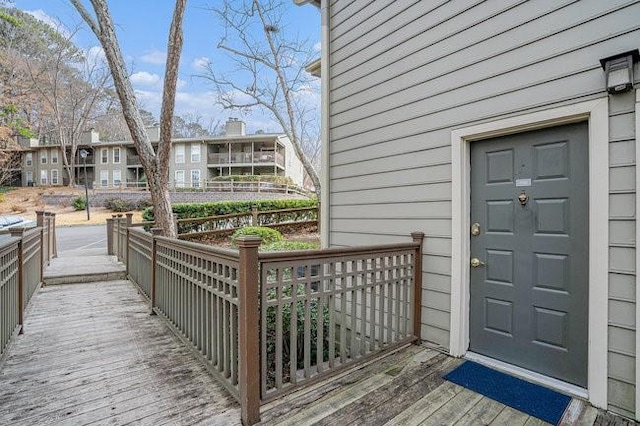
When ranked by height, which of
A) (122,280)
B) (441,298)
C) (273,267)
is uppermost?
(273,267)

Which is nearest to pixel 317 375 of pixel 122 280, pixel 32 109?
pixel 122 280

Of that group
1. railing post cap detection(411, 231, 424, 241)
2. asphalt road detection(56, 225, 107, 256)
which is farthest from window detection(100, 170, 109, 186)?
railing post cap detection(411, 231, 424, 241)

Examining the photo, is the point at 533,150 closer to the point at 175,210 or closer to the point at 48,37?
the point at 175,210

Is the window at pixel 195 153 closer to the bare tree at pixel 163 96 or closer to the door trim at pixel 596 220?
the bare tree at pixel 163 96

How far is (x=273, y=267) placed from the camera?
2.08 m

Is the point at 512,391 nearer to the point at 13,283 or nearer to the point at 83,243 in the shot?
the point at 13,283

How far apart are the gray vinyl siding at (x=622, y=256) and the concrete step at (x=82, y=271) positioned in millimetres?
6677

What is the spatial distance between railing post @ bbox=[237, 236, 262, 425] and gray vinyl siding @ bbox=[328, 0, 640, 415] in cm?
178

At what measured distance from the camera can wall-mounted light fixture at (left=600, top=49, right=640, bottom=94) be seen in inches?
76.5

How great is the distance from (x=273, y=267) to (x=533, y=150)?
2.07 metres

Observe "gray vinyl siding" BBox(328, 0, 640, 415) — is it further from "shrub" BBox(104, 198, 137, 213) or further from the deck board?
"shrub" BBox(104, 198, 137, 213)

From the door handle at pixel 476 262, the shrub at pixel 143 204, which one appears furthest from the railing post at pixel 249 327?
the shrub at pixel 143 204

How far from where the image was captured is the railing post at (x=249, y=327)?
1943mm

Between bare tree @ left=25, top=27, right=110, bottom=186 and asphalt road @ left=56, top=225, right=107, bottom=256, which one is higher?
bare tree @ left=25, top=27, right=110, bottom=186
